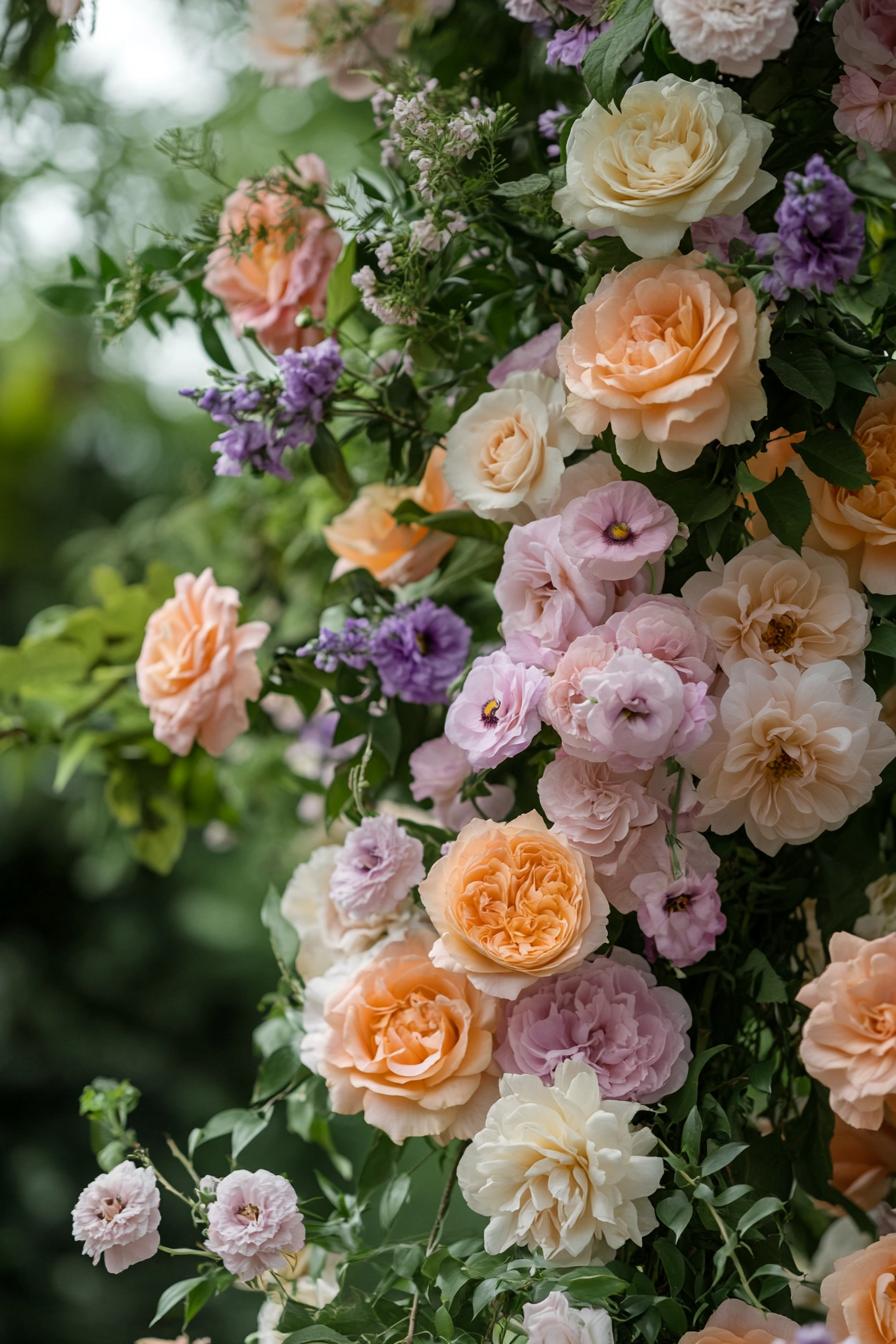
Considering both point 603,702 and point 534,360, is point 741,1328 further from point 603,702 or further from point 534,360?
point 534,360

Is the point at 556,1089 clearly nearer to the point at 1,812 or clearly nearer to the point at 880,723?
the point at 880,723

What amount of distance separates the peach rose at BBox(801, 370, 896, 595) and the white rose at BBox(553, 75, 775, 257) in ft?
0.37

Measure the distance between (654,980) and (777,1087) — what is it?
13 cm

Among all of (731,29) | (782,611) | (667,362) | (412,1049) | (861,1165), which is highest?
(731,29)

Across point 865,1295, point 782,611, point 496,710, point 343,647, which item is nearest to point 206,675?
point 343,647

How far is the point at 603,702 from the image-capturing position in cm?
49

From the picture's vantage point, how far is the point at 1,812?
184 cm

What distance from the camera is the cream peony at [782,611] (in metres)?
0.54

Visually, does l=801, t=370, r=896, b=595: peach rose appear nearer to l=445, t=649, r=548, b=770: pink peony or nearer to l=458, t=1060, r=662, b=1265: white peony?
l=445, t=649, r=548, b=770: pink peony

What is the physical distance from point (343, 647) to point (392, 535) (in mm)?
102

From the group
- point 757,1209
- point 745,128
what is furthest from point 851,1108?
point 745,128

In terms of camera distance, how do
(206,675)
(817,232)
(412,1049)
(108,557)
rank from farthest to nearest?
(108,557) → (206,675) → (412,1049) → (817,232)

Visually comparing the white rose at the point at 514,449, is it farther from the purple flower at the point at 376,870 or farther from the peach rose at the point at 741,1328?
the peach rose at the point at 741,1328

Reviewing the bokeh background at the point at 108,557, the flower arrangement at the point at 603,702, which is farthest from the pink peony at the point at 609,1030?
the bokeh background at the point at 108,557
